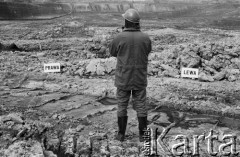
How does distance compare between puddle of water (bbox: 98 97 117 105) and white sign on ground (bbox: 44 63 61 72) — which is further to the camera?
white sign on ground (bbox: 44 63 61 72)

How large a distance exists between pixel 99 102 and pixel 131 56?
2.34 metres

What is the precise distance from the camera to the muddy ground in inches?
168

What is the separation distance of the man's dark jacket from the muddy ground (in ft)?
2.92

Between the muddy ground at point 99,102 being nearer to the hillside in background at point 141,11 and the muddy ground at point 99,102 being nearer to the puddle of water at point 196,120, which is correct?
the puddle of water at point 196,120

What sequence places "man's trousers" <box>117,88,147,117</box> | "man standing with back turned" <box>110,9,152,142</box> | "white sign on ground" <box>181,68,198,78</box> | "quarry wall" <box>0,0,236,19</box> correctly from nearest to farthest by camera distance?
"man standing with back turned" <box>110,9,152,142</box>, "man's trousers" <box>117,88,147,117</box>, "white sign on ground" <box>181,68,198,78</box>, "quarry wall" <box>0,0,236,19</box>

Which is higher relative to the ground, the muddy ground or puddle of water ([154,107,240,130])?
the muddy ground

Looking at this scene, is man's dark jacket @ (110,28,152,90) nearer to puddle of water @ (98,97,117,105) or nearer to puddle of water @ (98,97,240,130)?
puddle of water @ (98,97,240,130)

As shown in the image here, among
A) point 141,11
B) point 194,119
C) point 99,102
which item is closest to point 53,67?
point 99,102

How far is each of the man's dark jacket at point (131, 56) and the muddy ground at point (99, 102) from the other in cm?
89

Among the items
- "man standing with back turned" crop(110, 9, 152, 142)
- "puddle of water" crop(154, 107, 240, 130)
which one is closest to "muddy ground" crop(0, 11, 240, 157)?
"puddle of water" crop(154, 107, 240, 130)

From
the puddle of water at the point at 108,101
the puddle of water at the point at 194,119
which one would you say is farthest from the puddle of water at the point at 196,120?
the puddle of water at the point at 108,101

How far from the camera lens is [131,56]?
3979 millimetres

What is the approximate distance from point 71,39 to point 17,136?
944 centimetres

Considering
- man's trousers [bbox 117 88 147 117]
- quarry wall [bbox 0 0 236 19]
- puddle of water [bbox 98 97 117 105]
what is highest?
quarry wall [bbox 0 0 236 19]
